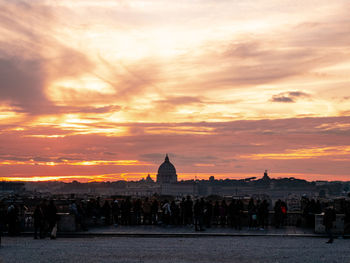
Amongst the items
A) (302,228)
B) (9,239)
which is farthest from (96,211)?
(302,228)

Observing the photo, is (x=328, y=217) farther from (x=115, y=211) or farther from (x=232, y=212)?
(x=115, y=211)

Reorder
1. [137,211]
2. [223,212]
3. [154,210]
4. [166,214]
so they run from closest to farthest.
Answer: [166,214]
[223,212]
[154,210]
[137,211]

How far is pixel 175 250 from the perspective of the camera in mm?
21609

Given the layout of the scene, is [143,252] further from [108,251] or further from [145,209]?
[145,209]

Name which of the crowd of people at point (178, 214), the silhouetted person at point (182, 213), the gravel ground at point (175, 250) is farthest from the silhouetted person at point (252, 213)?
the gravel ground at point (175, 250)

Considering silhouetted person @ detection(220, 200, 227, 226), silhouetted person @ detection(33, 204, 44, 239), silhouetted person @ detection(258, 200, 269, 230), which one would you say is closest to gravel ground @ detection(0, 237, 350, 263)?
silhouetted person @ detection(33, 204, 44, 239)

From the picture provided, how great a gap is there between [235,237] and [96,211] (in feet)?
25.2

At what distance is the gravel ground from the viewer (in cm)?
1930

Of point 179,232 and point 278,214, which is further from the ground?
point 278,214

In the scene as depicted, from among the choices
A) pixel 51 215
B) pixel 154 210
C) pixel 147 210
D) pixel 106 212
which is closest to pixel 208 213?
pixel 154 210

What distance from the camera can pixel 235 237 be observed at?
27047mm

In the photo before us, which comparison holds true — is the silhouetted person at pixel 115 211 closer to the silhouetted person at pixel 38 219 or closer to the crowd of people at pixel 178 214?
the crowd of people at pixel 178 214

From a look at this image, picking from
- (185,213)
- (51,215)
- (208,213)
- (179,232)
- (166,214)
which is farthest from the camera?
(185,213)

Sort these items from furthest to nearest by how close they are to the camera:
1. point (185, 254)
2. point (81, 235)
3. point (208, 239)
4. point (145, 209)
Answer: point (145, 209), point (81, 235), point (208, 239), point (185, 254)
